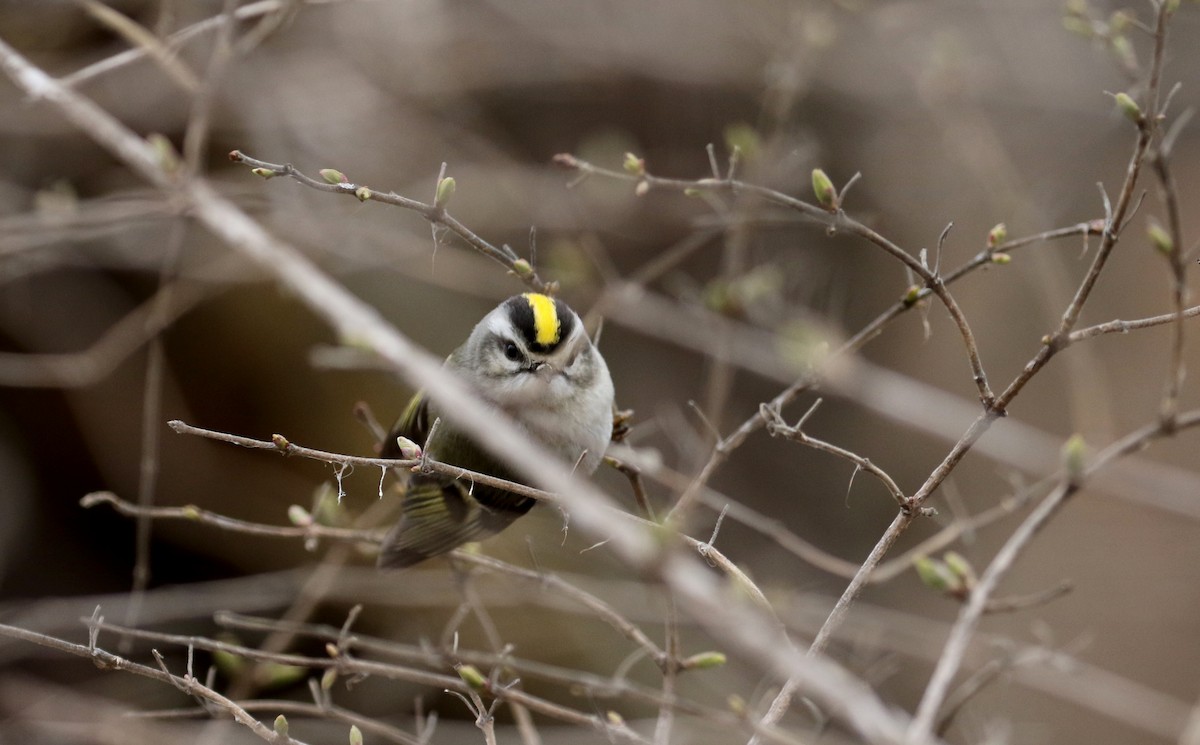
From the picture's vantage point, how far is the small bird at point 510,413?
295 cm

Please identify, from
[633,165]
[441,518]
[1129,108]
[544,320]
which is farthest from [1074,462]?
[441,518]

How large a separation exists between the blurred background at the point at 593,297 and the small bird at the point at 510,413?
2.44 feet

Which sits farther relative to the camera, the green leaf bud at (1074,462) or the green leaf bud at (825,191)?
the green leaf bud at (825,191)

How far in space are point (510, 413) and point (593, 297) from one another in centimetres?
133

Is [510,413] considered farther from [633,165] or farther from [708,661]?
[708,661]

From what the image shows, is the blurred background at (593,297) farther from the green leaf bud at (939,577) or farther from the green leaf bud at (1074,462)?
the green leaf bud at (1074,462)

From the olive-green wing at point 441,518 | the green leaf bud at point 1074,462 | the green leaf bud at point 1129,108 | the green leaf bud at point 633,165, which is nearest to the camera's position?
the green leaf bud at point 1074,462

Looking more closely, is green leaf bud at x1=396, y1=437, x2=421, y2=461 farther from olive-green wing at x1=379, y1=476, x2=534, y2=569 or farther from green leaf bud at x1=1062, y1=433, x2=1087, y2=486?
green leaf bud at x1=1062, y1=433, x2=1087, y2=486

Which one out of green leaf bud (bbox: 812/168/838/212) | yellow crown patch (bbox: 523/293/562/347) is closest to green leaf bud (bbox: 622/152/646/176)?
green leaf bud (bbox: 812/168/838/212)

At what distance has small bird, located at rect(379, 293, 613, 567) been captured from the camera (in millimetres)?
2953

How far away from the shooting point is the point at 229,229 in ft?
9.18

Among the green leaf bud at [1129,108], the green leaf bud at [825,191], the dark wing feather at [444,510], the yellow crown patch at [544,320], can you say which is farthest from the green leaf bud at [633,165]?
the dark wing feather at [444,510]

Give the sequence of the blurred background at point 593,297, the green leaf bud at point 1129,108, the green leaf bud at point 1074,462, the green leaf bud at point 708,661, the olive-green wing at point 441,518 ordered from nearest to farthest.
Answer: the green leaf bud at point 1074,462
the green leaf bud at point 1129,108
the green leaf bud at point 708,661
the olive-green wing at point 441,518
the blurred background at point 593,297

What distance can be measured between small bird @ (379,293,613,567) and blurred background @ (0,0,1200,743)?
743mm
